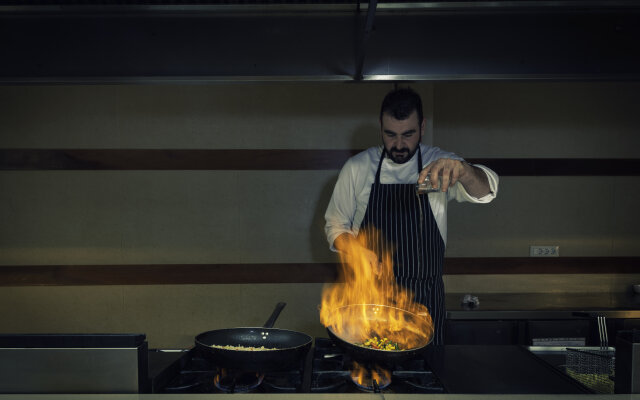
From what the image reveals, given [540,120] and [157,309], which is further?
[540,120]

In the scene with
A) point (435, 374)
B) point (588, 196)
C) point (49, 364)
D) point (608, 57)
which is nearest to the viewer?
point (49, 364)

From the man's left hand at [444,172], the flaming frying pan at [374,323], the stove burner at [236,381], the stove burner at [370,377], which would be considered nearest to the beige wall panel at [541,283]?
the flaming frying pan at [374,323]

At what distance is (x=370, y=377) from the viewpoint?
1.40 meters

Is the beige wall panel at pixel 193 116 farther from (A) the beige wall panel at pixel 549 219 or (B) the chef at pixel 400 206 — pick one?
(A) the beige wall panel at pixel 549 219

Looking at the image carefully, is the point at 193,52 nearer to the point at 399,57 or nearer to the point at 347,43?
the point at 347,43

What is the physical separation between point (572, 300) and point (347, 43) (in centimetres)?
281

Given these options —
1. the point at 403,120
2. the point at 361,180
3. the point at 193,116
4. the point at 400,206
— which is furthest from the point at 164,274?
the point at 403,120

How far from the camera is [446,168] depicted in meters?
1.61

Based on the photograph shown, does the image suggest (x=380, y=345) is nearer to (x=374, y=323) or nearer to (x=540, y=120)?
(x=374, y=323)

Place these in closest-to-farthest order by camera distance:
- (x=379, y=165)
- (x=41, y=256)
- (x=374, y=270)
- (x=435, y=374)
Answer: (x=435, y=374)
(x=374, y=270)
(x=379, y=165)
(x=41, y=256)

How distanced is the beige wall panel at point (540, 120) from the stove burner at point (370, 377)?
261cm

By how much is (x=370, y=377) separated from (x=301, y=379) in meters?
0.22

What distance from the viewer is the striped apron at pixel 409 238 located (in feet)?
8.28

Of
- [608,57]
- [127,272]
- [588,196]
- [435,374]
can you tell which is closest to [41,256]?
[127,272]
